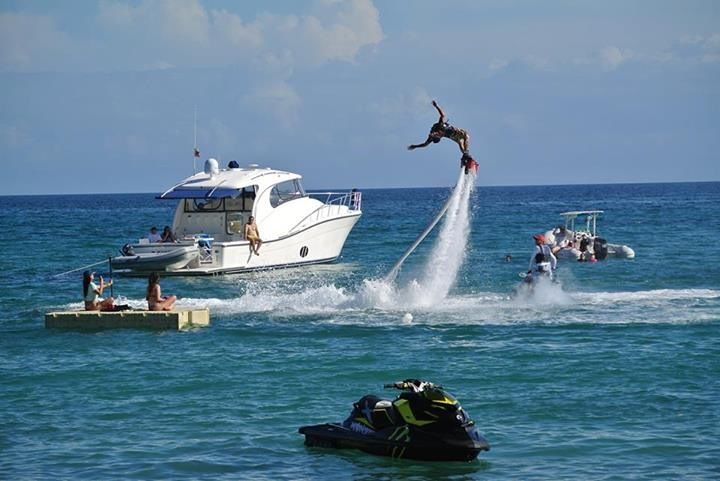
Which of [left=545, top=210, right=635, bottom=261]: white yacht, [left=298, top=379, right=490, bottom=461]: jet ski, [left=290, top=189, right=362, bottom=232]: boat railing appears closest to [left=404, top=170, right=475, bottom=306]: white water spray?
[left=290, top=189, right=362, bottom=232]: boat railing

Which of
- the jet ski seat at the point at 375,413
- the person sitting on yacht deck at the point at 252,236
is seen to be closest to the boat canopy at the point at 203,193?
the person sitting on yacht deck at the point at 252,236

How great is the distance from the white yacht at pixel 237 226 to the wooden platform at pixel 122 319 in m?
11.0

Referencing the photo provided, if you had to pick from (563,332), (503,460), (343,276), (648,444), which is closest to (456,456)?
(503,460)

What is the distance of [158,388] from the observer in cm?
1852

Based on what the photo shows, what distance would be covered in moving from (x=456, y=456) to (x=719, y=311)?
13730 mm

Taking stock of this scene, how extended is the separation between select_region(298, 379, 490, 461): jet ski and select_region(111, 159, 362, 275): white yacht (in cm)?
2215

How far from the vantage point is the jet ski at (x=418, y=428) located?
1341 cm

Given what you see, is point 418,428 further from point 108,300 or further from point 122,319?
point 108,300

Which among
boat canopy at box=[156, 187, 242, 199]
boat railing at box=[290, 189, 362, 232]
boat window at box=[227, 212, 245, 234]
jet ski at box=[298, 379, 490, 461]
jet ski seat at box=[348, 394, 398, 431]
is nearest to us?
jet ski at box=[298, 379, 490, 461]

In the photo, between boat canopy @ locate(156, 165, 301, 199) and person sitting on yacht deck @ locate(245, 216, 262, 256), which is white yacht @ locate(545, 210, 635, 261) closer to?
boat canopy @ locate(156, 165, 301, 199)

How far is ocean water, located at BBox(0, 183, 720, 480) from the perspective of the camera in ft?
46.3

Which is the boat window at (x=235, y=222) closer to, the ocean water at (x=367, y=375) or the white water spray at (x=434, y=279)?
the ocean water at (x=367, y=375)

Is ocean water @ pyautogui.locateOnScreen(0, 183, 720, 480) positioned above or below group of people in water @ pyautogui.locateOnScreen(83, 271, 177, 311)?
below

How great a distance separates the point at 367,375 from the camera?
757 inches
